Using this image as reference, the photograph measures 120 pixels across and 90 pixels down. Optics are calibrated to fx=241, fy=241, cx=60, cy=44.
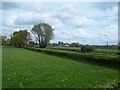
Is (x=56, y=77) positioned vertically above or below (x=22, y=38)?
below

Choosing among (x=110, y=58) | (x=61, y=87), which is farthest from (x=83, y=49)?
(x=61, y=87)

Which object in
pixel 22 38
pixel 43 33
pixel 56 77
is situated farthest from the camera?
pixel 22 38

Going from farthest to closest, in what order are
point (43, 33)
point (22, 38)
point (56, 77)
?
point (22, 38) < point (43, 33) < point (56, 77)

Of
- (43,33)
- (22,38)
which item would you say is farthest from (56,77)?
(22,38)

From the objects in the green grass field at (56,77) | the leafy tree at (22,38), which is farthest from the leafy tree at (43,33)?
the green grass field at (56,77)

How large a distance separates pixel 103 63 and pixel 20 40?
90.2 m

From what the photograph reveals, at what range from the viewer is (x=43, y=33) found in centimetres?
9594

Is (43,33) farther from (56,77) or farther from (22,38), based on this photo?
(56,77)

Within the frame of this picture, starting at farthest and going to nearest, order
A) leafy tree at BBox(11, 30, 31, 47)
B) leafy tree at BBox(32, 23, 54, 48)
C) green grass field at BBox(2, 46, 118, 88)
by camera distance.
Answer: leafy tree at BBox(11, 30, 31, 47), leafy tree at BBox(32, 23, 54, 48), green grass field at BBox(2, 46, 118, 88)

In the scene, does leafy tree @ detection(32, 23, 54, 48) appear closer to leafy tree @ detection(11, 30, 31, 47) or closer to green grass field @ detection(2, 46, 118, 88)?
leafy tree @ detection(11, 30, 31, 47)

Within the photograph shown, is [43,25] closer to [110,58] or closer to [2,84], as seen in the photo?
[110,58]

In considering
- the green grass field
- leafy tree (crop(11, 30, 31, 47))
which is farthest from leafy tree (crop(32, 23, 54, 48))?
the green grass field

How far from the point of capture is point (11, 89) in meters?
10.3

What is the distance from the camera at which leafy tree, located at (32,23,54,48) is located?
9525cm
